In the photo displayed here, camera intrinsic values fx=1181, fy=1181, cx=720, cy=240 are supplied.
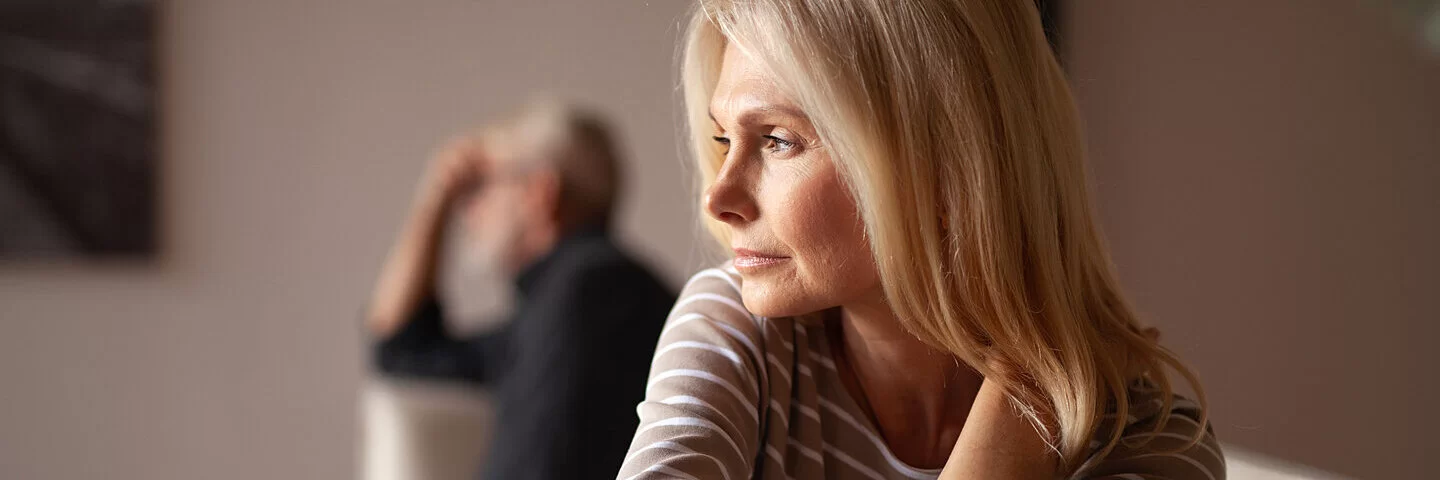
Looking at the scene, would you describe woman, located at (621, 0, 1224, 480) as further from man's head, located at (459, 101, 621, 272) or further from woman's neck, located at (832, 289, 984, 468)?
man's head, located at (459, 101, 621, 272)

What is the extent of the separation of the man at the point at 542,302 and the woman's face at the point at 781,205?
37.1 inches

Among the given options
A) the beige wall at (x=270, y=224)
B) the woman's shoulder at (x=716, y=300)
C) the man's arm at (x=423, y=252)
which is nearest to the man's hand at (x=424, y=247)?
the man's arm at (x=423, y=252)

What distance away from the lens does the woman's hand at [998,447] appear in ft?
2.42

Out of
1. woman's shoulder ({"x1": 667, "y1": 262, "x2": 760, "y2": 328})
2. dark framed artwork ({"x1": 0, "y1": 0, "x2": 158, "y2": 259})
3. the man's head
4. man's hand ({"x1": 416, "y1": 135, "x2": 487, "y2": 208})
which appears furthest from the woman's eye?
dark framed artwork ({"x1": 0, "y1": 0, "x2": 158, "y2": 259})

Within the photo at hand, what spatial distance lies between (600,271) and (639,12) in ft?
5.15

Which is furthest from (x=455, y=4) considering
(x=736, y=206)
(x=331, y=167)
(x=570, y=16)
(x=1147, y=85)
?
(x=736, y=206)

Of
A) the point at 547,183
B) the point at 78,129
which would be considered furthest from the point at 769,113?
the point at 78,129

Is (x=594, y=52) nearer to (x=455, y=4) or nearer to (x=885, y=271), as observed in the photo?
(x=455, y=4)

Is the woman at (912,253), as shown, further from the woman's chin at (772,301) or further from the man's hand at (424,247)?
the man's hand at (424,247)

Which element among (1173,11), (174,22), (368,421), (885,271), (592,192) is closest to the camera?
(885,271)

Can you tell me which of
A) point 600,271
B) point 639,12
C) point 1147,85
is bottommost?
point 600,271

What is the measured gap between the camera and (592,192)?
7.28 feet

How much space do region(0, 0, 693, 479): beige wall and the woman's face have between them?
2460mm

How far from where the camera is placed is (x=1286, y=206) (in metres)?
1.82
